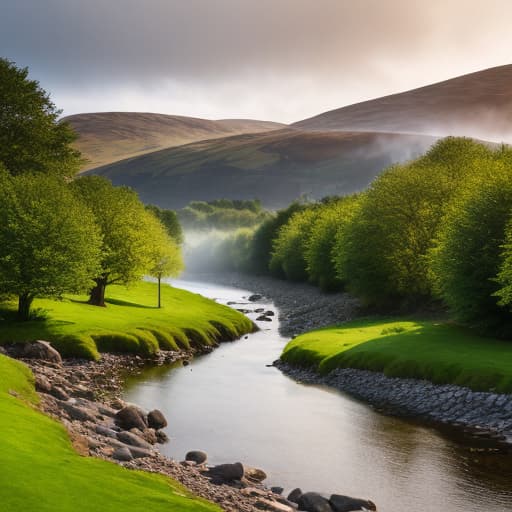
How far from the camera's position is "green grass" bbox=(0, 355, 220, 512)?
64.8ft

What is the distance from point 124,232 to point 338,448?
5044 centimetres

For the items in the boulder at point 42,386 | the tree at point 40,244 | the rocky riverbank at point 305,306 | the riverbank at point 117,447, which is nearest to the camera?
the riverbank at point 117,447

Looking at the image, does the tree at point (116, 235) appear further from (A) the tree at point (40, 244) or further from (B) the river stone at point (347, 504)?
(B) the river stone at point (347, 504)

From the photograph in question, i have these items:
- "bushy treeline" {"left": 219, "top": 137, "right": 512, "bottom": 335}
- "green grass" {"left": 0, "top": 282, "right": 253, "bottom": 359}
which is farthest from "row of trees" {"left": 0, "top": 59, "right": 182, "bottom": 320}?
"bushy treeline" {"left": 219, "top": 137, "right": 512, "bottom": 335}

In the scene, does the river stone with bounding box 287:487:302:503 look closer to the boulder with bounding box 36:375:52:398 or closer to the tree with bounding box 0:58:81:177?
the boulder with bounding box 36:375:52:398

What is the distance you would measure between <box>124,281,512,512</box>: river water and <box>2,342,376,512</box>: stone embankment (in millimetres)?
1351

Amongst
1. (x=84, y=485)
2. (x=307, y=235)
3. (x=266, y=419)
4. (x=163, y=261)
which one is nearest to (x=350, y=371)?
(x=266, y=419)

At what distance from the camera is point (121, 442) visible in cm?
3200

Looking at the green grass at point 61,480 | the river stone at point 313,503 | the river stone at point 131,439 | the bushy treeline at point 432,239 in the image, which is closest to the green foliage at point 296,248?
the bushy treeline at point 432,239

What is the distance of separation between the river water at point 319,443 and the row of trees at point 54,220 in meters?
14.4

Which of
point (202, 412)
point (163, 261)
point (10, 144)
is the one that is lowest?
point (202, 412)

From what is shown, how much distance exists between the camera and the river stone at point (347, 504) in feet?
89.0

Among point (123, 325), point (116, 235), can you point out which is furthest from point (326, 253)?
point (123, 325)

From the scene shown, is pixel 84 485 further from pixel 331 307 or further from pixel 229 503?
pixel 331 307
